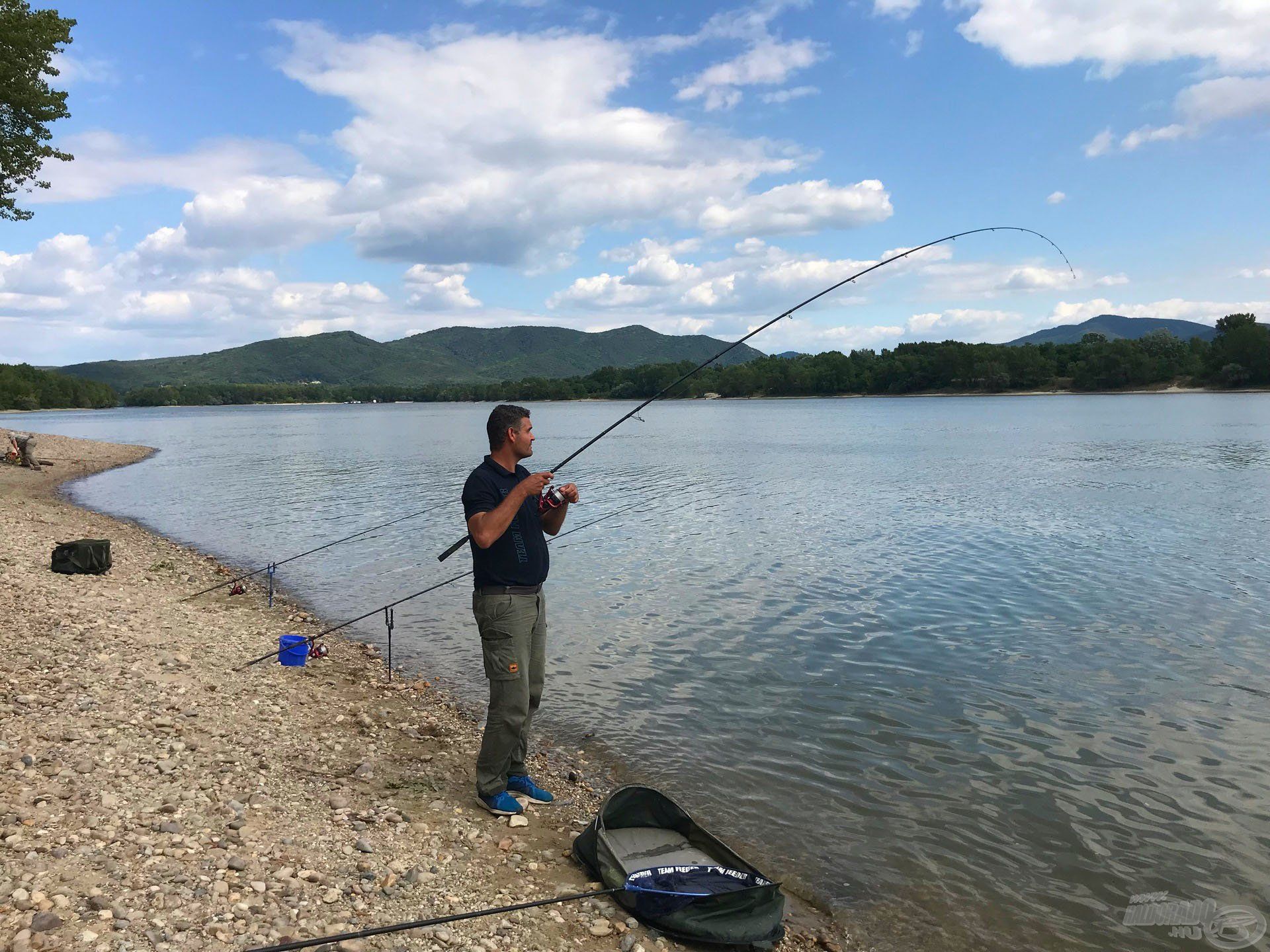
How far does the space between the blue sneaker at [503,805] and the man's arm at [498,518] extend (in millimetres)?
1971

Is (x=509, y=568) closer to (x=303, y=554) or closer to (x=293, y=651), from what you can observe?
(x=293, y=651)

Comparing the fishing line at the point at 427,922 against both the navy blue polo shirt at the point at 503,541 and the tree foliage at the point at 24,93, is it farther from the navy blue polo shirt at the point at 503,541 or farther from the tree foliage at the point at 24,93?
the tree foliage at the point at 24,93

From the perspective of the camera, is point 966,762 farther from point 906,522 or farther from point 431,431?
point 431,431

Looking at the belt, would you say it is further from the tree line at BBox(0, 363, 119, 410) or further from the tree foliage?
the tree line at BBox(0, 363, 119, 410)

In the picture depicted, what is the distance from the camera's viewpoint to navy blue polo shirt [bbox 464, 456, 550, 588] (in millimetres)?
5586

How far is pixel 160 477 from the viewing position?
3888cm

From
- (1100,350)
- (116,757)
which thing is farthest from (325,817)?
(1100,350)

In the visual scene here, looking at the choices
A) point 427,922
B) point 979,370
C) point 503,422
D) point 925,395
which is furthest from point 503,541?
point 925,395

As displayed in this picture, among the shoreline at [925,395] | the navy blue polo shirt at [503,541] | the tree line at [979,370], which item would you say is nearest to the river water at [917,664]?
the navy blue polo shirt at [503,541]

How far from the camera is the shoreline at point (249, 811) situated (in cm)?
446

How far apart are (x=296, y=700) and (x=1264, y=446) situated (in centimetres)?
4562

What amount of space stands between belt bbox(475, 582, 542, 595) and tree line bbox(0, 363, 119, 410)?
5807 inches

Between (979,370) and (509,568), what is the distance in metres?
152

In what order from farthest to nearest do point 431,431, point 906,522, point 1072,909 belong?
1. point 431,431
2. point 906,522
3. point 1072,909
